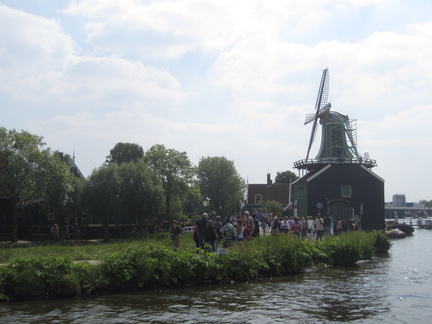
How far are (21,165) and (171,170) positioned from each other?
20.5m

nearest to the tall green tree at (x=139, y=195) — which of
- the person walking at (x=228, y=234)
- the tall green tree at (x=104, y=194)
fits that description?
the tall green tree at (x=104, y=194)

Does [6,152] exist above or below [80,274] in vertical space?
above

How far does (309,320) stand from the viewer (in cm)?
1295

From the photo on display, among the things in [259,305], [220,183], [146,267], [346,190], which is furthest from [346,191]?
[259,305]

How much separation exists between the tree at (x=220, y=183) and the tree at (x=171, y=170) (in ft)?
64.1

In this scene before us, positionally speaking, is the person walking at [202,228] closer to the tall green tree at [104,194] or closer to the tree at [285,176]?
the tall green tree at [104,194]

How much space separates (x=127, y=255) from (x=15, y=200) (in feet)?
87.9

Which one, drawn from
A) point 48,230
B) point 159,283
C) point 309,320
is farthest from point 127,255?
point 48,230

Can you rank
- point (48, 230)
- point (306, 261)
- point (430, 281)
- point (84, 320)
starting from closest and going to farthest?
point (84, 320) → point (430, 281) → point (306, 261) → point (48, 230)

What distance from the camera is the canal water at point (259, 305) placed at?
13023 millimetres

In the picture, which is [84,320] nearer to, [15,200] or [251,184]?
[15,200]

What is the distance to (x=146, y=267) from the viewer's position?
16.8 meters

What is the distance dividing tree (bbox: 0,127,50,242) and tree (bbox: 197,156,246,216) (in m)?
39.1

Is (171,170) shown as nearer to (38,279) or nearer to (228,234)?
(228,234)
